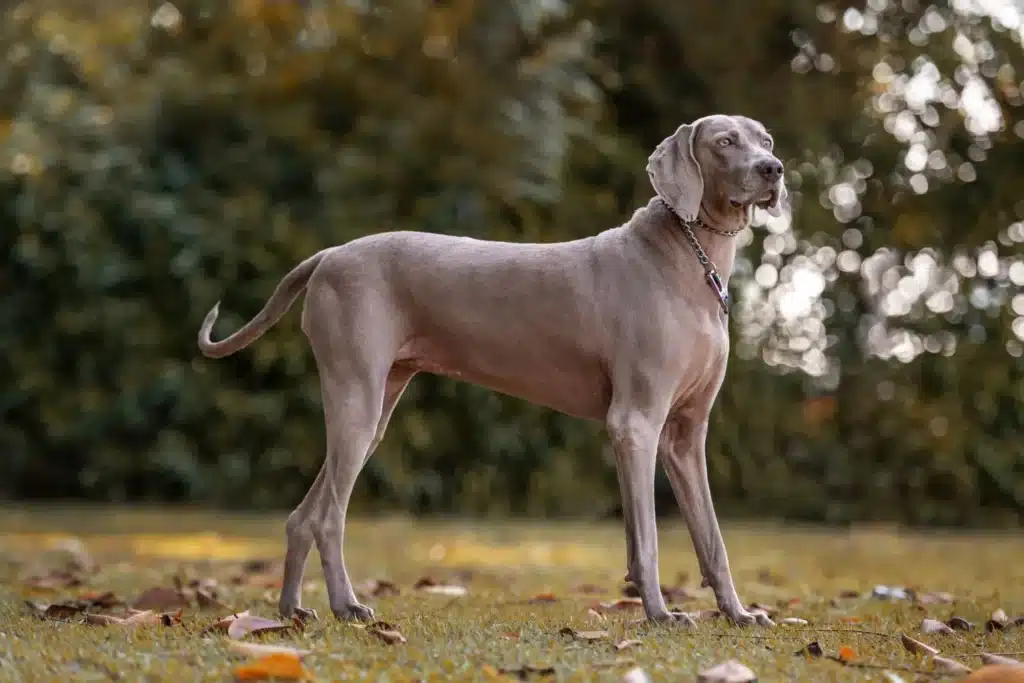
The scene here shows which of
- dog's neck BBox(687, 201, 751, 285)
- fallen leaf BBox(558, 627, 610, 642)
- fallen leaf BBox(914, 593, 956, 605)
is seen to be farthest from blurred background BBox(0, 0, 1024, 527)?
fallen leaf BBox(558, 627, 610, 642)

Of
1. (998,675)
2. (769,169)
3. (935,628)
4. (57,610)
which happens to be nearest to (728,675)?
(998,675)

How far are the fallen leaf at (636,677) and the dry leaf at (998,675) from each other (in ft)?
2.64

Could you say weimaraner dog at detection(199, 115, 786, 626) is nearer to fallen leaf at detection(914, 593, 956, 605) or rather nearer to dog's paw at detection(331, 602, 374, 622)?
dog's paw at detection(331, 602, 374, 622)

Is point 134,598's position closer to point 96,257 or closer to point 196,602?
point 196,602

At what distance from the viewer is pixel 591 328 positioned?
14.4 ft

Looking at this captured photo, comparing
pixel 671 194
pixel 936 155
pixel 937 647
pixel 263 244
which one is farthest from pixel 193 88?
pixel 937 647

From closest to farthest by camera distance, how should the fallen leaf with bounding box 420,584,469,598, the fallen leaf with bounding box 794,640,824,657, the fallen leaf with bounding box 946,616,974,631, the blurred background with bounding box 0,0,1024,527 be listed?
1. the fallen leaf with bounding box 794,640,824,657
2. the fallen leaf with bounding box 946,616,974,631
3. the fallen leaf with bounding box 420,584,469,598
4. the blurred background with bounding box 0,0,1024,527

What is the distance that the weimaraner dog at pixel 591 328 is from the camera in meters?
4.27

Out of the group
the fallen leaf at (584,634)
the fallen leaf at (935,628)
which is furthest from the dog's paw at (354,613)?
the fallen leaf at (935,628)

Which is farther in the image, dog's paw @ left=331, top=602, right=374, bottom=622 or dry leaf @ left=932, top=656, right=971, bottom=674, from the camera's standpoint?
dog's paw @ left=331, top=602, right=374, bottom=622

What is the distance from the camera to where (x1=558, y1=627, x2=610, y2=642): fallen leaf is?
3.78 metres

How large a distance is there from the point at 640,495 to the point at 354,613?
1109 mm

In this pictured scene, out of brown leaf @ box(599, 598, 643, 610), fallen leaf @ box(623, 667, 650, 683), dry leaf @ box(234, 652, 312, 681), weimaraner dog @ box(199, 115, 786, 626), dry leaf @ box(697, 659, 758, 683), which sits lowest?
brown leaf @ box(599, 598, 643, 610)

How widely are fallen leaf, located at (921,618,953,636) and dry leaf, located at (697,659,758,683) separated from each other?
1409mm
